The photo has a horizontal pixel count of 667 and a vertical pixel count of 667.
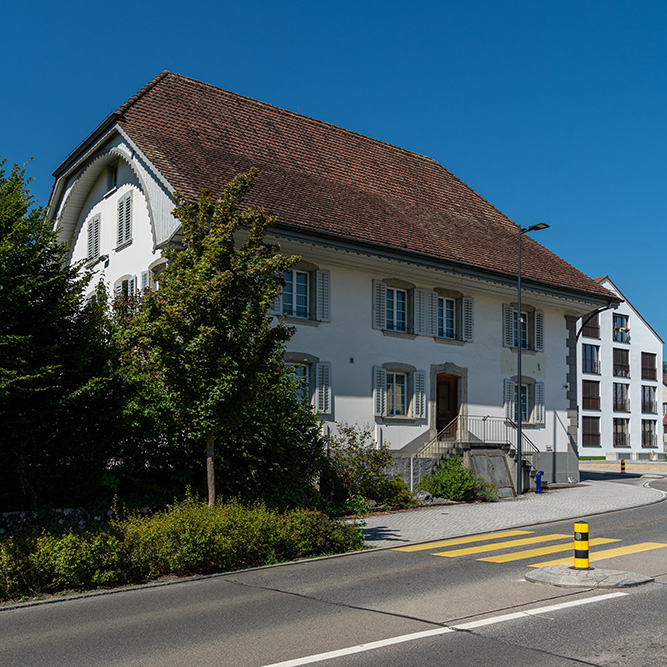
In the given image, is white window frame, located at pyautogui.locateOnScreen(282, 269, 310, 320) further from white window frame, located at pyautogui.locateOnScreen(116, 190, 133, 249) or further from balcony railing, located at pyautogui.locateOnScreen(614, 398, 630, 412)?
balcony railing, located at pyautogui.locateOnScreen(614, 398, 630, 412)

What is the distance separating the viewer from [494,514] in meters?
19.5

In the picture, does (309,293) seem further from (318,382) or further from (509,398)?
(509,398)

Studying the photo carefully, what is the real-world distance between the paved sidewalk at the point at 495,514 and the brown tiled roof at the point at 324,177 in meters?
7.11

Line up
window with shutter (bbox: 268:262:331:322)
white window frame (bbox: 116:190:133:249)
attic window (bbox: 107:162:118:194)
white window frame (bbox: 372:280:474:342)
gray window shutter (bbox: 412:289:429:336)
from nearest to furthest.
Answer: window with shutter (bbox: 268:262:331:322) → white window frame (bbox: 116:190:133:249) → white window frame (bbox: 372:280:474:342) → attic window (bbox: 107:162:118:194) → gray window shutter (bbox: 412:289:429:336)

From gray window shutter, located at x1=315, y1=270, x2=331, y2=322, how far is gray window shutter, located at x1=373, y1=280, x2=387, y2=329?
1756 millimetres

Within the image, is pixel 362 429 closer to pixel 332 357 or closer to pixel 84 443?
pixel 332 357

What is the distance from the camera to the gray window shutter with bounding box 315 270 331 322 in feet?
73.3

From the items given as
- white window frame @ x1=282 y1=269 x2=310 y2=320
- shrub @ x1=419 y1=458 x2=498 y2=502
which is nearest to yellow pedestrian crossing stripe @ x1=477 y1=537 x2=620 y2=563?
shrub @ x1=419 y1=458 x2=498 y2=502

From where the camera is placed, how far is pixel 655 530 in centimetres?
1608

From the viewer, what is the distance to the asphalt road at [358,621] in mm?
7148

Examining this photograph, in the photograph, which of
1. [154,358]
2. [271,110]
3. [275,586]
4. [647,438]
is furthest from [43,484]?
[647,438]

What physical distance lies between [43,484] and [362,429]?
36.9 ft

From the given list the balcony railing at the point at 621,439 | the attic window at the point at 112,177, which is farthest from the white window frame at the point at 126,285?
the balcony railing at the point at 621,439

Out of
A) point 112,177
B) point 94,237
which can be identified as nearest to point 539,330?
point 112,177
